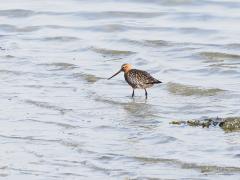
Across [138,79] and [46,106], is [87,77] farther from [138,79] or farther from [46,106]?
[46,106]

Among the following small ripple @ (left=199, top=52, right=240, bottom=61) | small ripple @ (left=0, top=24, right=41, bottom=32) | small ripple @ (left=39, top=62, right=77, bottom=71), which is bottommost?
small ripple @ (left=39, top=62, right=77, bottom=71)

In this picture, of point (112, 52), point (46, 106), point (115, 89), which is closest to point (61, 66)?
point (112, 52)

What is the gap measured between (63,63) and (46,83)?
1984 millimetres

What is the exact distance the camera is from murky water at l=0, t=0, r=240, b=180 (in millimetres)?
9148

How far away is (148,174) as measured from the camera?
28.4ft

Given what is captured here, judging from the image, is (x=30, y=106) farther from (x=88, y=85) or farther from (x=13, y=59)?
(x=13, y=59)

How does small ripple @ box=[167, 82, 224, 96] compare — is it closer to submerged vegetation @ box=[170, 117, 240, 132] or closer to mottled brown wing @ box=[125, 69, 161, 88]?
mottled brown wing @ box=[125, 69, 161, 88]

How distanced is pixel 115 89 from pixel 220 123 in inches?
143

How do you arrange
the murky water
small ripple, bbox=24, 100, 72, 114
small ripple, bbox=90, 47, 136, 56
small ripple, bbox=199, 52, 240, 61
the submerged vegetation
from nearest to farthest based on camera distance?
1. the murky water
2. the submerged vegetation
3. small ripple, bbox=24, 100, 72, 114
4. small ripple, bbox=199, 52, 240, 61
5. small ripple, bbox=90, 47, 136, 56

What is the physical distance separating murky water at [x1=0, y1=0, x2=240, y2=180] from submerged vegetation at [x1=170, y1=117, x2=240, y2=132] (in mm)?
129

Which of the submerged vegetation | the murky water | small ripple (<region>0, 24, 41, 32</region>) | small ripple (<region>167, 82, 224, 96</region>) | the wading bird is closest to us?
the murky water

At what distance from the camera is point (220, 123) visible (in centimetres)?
1067

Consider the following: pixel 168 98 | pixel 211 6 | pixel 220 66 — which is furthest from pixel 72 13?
pixel 168 98

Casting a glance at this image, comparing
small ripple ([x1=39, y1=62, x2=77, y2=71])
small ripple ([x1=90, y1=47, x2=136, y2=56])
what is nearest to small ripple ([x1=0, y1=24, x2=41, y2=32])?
small ripple ([x1=90, y1=47, x2=136, y2=56])
